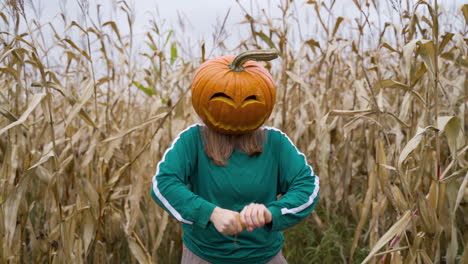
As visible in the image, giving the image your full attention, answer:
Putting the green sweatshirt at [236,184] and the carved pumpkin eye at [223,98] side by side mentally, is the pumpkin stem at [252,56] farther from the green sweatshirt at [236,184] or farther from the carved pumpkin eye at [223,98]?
the green sweatshirt at [236,184]

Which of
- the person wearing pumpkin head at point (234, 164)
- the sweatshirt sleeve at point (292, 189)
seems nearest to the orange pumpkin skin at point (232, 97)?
the person wearing pumpkin head at point (234, 164)

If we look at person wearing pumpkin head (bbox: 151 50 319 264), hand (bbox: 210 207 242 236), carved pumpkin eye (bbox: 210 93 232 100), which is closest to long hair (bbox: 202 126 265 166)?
person wearing pumpkin head (bbox: 151 50 319 264)

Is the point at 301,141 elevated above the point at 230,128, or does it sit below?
below

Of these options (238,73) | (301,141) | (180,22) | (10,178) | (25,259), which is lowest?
(25,259)

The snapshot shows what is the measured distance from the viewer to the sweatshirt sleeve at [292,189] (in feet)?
4.06

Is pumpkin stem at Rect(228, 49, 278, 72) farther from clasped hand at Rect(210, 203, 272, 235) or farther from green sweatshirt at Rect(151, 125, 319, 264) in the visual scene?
clasped hand at Rect(210, 203, 272, 235)

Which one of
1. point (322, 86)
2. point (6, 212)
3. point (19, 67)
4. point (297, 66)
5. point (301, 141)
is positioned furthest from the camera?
point (322, 86)

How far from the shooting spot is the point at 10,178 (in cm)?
165

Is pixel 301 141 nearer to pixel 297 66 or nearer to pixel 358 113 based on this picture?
pixel 297 66

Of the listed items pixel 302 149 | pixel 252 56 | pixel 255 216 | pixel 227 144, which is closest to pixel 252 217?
pixel 255 216

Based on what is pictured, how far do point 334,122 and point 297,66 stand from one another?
424 millimetres

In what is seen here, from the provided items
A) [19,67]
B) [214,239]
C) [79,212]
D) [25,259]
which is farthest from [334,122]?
[25,259]

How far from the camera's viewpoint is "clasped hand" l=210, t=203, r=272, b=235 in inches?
43.3

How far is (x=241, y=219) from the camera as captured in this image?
1.11 meters
